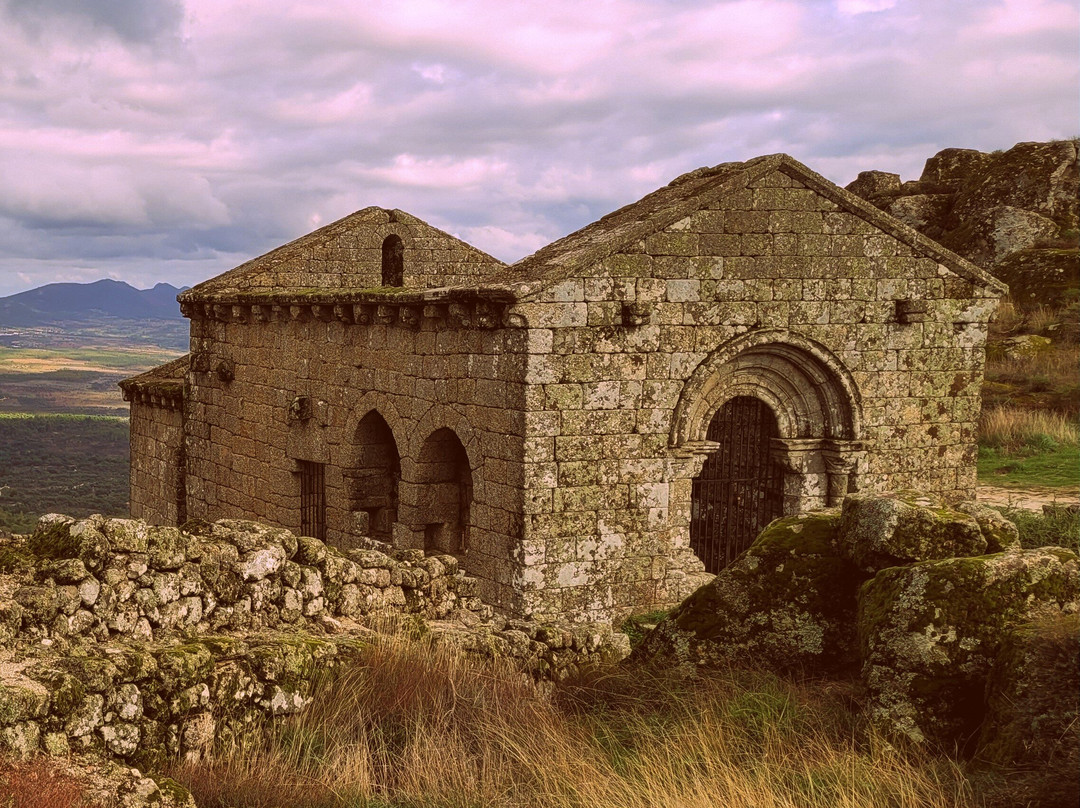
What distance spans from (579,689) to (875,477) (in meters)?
6.83

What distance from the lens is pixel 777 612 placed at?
602 centimetres

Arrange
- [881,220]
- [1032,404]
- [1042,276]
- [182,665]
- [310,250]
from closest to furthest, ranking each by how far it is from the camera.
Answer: [182,665] < [881,220] < [310,250] < [1032,404] < [1042,276]

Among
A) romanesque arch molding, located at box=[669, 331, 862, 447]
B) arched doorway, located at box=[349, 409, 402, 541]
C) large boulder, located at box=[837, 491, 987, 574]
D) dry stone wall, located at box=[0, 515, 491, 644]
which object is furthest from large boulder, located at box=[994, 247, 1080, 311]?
dry stone wall, located at box=[0, 515, 491, 644]

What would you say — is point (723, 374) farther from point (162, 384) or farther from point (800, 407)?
point (162, 384)

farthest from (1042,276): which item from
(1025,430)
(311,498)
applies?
(311,498)

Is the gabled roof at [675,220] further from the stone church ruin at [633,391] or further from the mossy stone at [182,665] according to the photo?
the mossy stone at [182,665]

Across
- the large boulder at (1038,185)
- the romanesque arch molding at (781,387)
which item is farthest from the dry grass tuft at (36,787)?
the large boulder at (1038,185)

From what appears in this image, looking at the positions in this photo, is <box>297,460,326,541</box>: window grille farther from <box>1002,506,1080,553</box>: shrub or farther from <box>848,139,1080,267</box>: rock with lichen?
<box>848,139,1080,267</box>: rock with lichen

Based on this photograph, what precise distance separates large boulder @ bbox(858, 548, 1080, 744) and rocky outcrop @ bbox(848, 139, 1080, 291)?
2152cm

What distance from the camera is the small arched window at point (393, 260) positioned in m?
16.3

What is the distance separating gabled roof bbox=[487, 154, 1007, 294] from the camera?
408 inches

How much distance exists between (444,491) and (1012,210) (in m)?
18.8

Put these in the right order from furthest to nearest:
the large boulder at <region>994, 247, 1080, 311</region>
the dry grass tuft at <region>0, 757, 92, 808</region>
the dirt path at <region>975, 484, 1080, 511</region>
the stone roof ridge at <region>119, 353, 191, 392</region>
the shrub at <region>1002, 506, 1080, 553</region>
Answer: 1. the large boulder at <region>994, 247, 1080, 311</region>
2. the stone roof ridge at <region>119, 353, 191, 392</region>
3. the dirt path at <region>975, 484, 1080, 511</region>
4. the shrub at <region>1002, 506, 1080, 553</region>
5. the dry grass tuft at <region>0, 757, 92, 808</region>

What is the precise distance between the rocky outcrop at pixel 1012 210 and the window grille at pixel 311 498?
57.2ft
